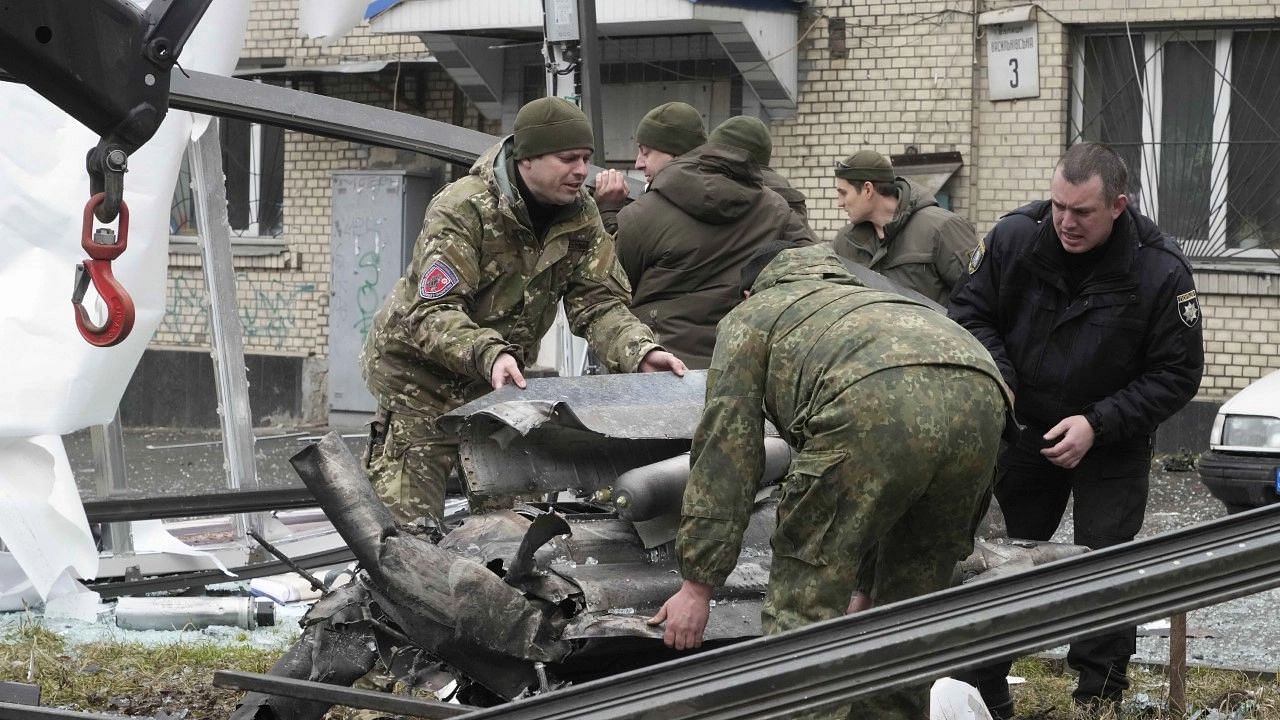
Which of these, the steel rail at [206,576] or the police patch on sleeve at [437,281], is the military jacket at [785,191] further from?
the steel rail at [206,576]

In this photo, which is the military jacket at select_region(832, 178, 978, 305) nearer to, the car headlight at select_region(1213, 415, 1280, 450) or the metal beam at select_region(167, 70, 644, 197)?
the metal beam at select_region(167, 70, 644, 197)

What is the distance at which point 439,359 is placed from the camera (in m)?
4.23

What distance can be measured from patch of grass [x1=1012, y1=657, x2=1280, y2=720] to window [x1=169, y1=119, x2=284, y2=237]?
10.8 meters

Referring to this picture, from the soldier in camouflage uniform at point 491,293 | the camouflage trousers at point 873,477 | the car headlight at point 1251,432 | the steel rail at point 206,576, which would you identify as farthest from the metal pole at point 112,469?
the car headlight at point 1251,432

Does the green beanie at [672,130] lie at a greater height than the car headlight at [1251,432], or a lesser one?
greater

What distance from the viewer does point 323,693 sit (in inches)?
131

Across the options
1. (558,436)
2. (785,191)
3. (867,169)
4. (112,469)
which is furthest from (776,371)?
(112,469)

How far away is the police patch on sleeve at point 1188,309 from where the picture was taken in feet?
13.7

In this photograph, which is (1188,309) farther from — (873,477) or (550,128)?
(550,128)

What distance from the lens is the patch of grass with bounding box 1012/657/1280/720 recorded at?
4.21 metres

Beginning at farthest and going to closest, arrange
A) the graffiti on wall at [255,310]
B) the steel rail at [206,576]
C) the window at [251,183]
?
the window at [251,183] < the graffiti on wall at [255,310] < the steel rail at [206,576]

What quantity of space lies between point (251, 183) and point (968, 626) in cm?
1316

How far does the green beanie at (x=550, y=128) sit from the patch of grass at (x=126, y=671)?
1.94m

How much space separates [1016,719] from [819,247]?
1720 millimetres
